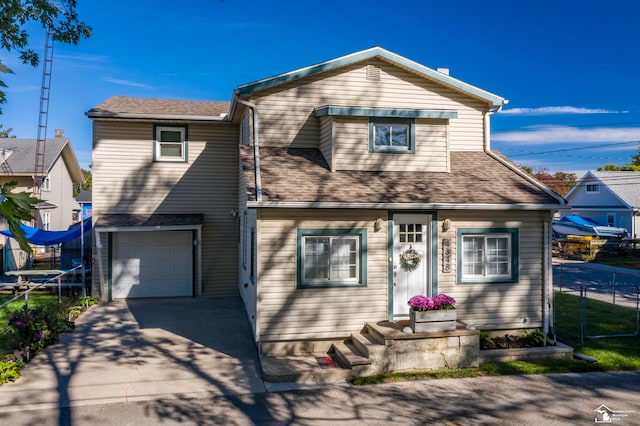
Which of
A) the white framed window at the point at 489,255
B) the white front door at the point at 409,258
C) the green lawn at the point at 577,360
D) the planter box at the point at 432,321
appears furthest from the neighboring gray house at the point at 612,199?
the planter box at the point at 432,321

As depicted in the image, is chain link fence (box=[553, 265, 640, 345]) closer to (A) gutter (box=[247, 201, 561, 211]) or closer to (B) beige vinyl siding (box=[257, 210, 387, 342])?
(A) gutter (box=[247, 201, 561, 211])

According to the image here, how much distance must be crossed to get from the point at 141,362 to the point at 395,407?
4859 millimetres

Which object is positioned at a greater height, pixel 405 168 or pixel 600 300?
pixel 405 168

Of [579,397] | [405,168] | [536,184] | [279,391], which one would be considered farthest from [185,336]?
[536,184]

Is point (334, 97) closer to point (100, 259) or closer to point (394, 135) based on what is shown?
point (394, 135)

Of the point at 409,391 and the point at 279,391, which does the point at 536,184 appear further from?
the point at 279,391

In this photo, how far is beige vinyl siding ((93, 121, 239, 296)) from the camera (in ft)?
48.5

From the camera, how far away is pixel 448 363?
9242 millimetres

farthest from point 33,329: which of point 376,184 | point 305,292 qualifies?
point 376,184

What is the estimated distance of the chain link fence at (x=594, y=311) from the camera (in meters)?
11.4

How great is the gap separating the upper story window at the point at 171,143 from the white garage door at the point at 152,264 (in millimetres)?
2350

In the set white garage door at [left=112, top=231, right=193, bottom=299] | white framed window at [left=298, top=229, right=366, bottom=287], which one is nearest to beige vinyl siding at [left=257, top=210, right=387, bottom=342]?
white framed window at [left=298, top=229, right=366, bottom=287]

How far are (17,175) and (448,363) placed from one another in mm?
22453

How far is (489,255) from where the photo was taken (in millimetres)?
10695
